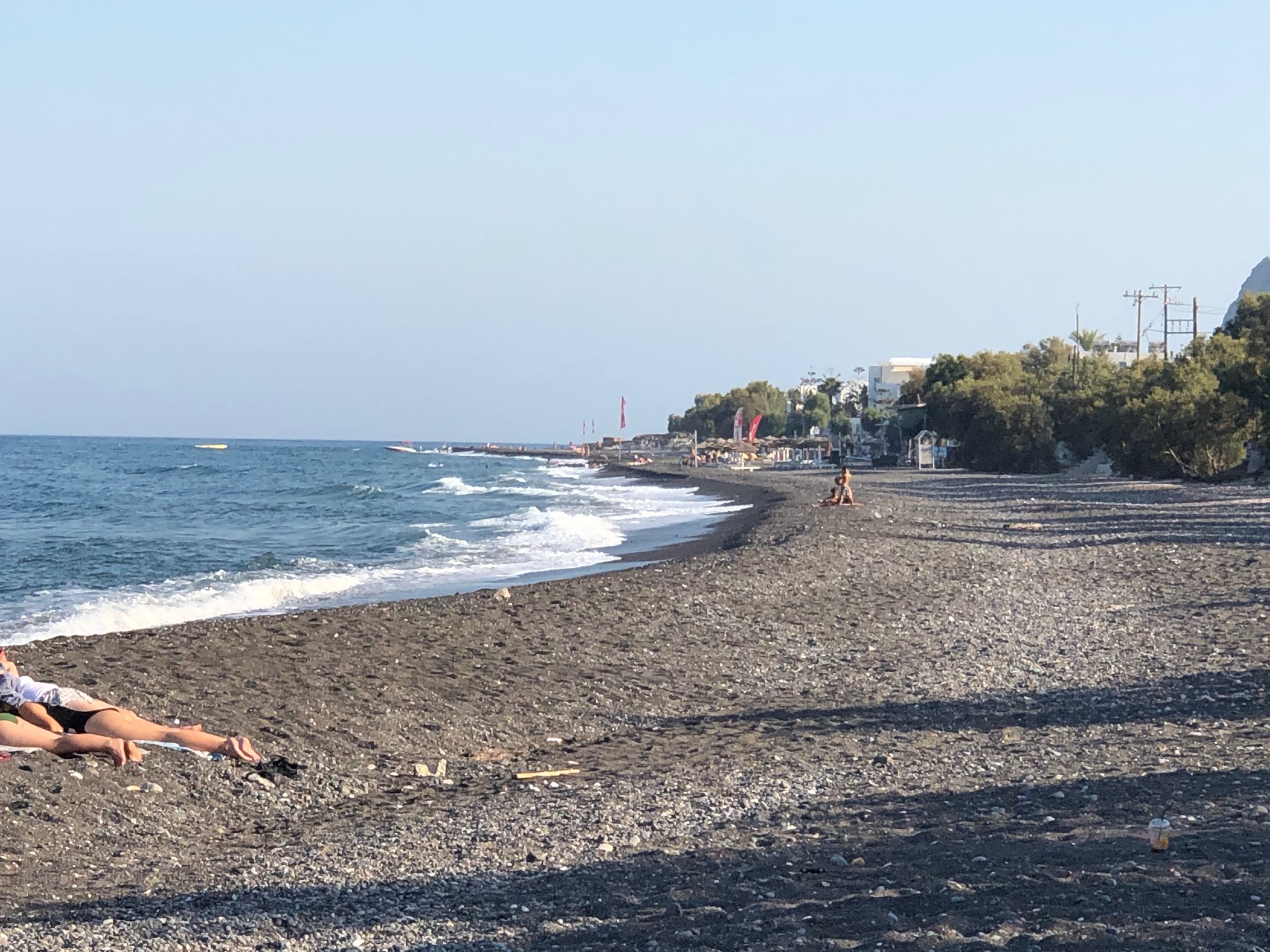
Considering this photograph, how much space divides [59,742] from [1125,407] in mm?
49112

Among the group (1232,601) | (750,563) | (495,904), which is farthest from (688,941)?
(750,563)

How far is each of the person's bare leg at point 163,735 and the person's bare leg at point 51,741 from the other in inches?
6.2

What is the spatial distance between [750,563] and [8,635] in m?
10.6

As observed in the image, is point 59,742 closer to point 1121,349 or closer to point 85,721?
point 85,721

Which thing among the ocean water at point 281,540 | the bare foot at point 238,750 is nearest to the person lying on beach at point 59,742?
the bare foot at point 238,750

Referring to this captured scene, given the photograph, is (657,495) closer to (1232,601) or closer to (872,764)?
(1232,601)

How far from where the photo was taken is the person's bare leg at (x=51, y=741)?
24.4 feet

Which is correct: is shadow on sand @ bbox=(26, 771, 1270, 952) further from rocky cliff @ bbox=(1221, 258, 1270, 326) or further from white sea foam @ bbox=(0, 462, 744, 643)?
rocky cliff @ bbox=(1221, 258, 1270, 326)

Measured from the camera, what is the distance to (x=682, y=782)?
763cm

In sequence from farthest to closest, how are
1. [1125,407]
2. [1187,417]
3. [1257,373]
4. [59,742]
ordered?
[1125,407]
[1187,417]
[1257,373]
[59,742]

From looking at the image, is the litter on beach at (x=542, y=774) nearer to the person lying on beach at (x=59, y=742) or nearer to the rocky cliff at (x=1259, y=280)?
the person lying on beach at (x=59, y=742)

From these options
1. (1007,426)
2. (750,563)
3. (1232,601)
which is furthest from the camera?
(1007,426)

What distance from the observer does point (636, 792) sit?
7363 mm

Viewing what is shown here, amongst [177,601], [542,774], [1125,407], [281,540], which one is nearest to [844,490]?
[281,540]
